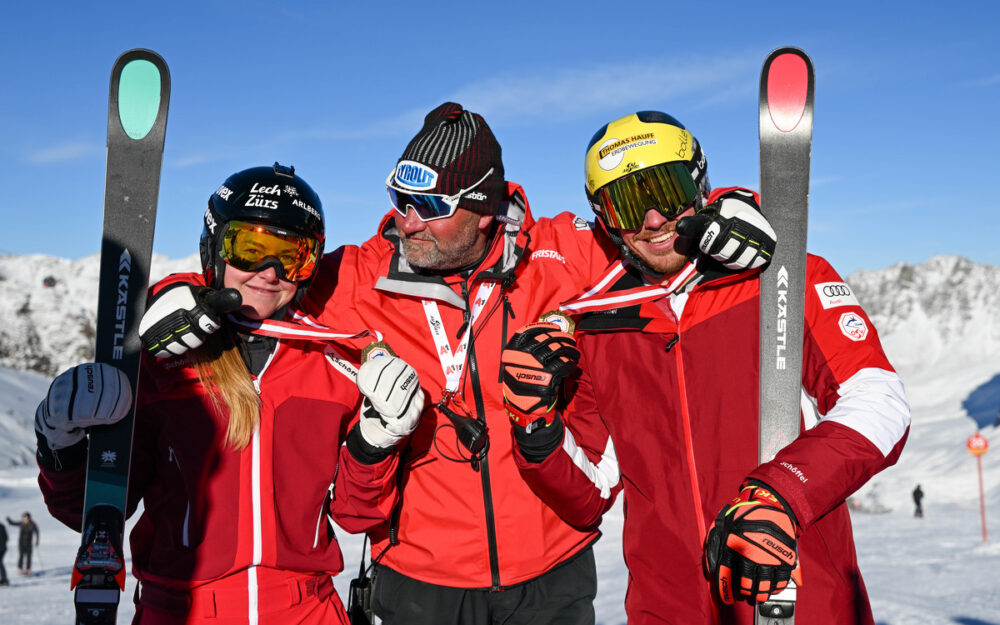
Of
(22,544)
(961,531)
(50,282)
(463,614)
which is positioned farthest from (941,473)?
(50,282)

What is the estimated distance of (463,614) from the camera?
309cm

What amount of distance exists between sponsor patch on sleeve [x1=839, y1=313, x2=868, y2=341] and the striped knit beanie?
1.41m

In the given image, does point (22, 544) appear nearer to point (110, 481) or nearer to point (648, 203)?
point (110, 481)

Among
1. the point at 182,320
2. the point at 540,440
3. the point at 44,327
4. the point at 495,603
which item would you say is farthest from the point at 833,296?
the point at 44,327

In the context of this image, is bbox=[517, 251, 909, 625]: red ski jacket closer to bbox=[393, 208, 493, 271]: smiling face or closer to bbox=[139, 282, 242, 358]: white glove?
bbox=[393, 208, 493, 271]: smiling face

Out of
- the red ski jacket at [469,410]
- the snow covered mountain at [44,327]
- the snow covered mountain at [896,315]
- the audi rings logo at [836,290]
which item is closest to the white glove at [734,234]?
the audi rings logo at [836,290]

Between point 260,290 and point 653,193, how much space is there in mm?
1515

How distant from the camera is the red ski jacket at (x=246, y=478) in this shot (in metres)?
2.77

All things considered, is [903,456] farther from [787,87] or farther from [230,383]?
[230,383]

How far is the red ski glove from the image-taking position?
87.4 inches

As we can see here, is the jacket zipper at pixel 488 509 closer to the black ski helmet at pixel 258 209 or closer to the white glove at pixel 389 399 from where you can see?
the white glove at pixel 389 399

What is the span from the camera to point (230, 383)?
2877 millimetres

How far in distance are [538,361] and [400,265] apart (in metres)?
0.81

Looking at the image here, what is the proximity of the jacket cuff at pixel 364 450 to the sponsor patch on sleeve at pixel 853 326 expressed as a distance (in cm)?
161
